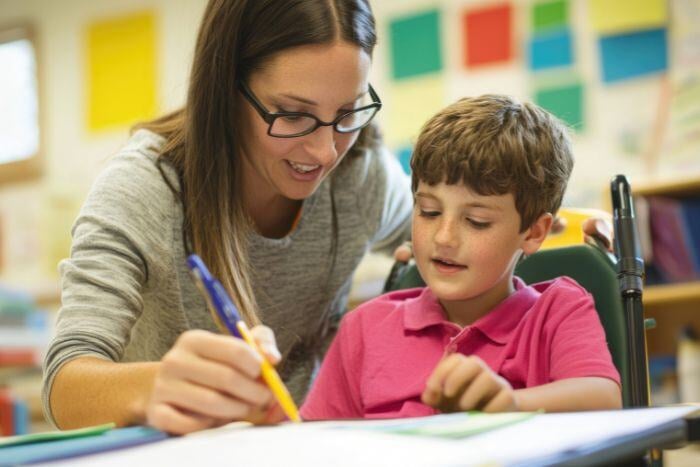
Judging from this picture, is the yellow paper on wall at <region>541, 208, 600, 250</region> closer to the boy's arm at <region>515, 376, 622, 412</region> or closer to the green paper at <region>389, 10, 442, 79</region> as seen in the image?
the boy's arm at <region>515, 376, 622, 412</region>

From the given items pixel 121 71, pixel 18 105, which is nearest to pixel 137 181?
pixel 121 71

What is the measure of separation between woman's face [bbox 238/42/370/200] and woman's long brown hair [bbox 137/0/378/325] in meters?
0.02

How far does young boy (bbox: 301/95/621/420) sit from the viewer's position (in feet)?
3.77

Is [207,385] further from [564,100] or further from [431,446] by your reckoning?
[564,100]

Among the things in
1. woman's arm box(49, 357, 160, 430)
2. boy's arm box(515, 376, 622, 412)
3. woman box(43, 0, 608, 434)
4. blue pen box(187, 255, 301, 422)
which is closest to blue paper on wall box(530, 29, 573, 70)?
woman box(43, 0, 608, 434)

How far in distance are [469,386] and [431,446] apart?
0.87ft

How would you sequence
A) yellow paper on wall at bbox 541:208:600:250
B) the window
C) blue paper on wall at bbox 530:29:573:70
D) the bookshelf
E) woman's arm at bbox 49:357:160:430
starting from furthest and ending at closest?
the window
blue paper on wall at bbox 530:29:573:70
the bookshelf
yellow paper on wall at bbox 541:208:600:250
woman's arm at bbox 49:357:160:430

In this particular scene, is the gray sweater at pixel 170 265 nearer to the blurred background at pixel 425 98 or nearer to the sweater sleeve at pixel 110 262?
the sweater sleeve at pixel 110 262

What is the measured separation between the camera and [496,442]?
0.64 metres

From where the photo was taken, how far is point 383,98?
358 cm

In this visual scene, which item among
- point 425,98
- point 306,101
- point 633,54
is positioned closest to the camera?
point 306,101

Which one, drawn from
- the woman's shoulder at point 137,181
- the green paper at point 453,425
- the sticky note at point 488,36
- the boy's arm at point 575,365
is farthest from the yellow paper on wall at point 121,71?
the green paper at point 453,425

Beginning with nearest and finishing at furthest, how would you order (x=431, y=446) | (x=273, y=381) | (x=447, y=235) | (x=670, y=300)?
(x=431, y=446), (x=273, y=381), (x=447, y=235), (x=670, y=300)

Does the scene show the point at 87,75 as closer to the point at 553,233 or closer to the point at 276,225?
the point at 276,225
